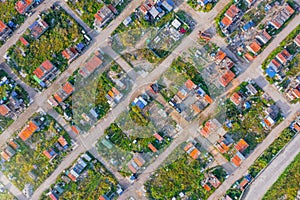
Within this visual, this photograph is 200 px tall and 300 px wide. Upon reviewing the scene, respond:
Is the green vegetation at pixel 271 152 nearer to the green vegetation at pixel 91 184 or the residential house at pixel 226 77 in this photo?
the residential house at pixel 226 77

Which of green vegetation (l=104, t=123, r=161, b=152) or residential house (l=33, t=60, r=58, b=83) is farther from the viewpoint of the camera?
residential house (l=33, t=60, r=58, b=83)

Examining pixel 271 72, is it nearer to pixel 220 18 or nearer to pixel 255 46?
pixel 255 46

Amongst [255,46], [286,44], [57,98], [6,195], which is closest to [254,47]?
[255,46]

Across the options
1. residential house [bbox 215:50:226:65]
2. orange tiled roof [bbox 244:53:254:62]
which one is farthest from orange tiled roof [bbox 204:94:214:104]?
orange tiled roof [bbox 244:53:254:62]

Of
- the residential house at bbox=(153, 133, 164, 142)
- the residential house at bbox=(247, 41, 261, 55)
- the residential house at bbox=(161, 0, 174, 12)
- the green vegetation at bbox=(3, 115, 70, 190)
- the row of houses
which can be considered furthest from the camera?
the row of houses

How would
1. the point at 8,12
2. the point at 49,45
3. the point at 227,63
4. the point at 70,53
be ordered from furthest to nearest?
1. the point at 8,12
2. the point at 49,45
3. the point at 70,53
4. the point at 227,63

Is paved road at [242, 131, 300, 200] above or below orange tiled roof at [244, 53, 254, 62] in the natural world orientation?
below

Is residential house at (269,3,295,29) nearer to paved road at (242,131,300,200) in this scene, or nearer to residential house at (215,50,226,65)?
residential house at (215,50,226,65)

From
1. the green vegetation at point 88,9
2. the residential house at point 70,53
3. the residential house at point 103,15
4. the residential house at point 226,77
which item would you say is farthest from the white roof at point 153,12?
the residential house at point 226,77
